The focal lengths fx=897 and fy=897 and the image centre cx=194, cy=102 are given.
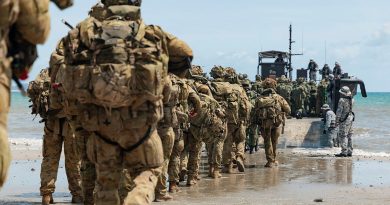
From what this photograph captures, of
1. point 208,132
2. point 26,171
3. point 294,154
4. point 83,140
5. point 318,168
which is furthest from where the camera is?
point 294,154

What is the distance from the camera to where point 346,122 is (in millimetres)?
23547

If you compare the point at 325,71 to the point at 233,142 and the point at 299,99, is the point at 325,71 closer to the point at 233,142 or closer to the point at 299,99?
the point at 299,99

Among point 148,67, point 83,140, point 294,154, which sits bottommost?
point 294,154

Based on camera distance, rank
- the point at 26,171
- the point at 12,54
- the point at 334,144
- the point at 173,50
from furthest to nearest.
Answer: the point at 334,144 → the point at 26,171 → the point at 173,50 → the point at 12,54

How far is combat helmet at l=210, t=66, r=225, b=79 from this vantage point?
59.5 feet

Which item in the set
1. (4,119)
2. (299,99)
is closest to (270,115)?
(4,119)

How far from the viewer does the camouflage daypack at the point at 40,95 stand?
438 inches

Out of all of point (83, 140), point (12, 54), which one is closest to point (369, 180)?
→ point (83, 140)

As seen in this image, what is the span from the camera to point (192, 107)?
13.8 metres

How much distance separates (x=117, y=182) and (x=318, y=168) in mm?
12234

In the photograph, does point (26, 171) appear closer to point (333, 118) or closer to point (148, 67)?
point (148, 67)

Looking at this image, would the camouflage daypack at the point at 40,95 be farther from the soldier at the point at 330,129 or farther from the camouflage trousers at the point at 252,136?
the soldier at the point at 330,129

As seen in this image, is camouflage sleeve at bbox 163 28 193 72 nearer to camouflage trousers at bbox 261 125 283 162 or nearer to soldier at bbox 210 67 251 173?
soldier at bbox 210 67 251 173

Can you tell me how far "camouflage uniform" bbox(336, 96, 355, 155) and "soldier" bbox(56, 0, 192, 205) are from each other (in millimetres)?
16012
